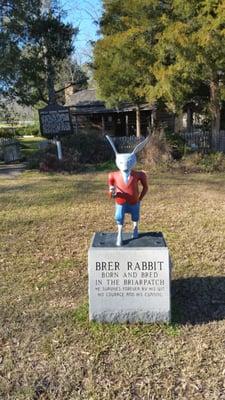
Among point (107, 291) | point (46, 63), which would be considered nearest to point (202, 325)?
point (107, 291)

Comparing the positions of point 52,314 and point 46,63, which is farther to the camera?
point 46,63

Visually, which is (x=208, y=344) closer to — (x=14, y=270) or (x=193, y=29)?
(x=14, y=270)

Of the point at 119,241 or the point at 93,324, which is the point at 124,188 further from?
the point at 93,324

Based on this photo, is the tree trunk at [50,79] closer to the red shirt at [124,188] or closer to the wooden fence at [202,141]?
the wooden fence at [202,141]

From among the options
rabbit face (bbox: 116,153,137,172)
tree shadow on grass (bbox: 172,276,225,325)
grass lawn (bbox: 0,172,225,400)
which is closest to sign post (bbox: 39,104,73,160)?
grass lawn (bbox: 0,172,225,400)

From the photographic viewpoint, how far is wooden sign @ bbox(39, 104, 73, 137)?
56.5 feet

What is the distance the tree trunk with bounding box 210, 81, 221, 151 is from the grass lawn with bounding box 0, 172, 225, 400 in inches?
352

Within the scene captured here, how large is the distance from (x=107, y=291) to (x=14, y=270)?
2.00 meters

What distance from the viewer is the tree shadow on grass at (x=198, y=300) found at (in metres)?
4.43

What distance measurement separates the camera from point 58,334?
4176 millimetres

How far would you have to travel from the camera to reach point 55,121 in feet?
56.8

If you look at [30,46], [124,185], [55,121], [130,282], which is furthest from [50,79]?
[130,282]

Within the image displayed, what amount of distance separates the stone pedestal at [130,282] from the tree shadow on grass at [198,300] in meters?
0.30

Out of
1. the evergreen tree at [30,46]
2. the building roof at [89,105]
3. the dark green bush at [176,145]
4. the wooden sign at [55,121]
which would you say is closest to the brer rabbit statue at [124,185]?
the dark green bush at [176,145]
